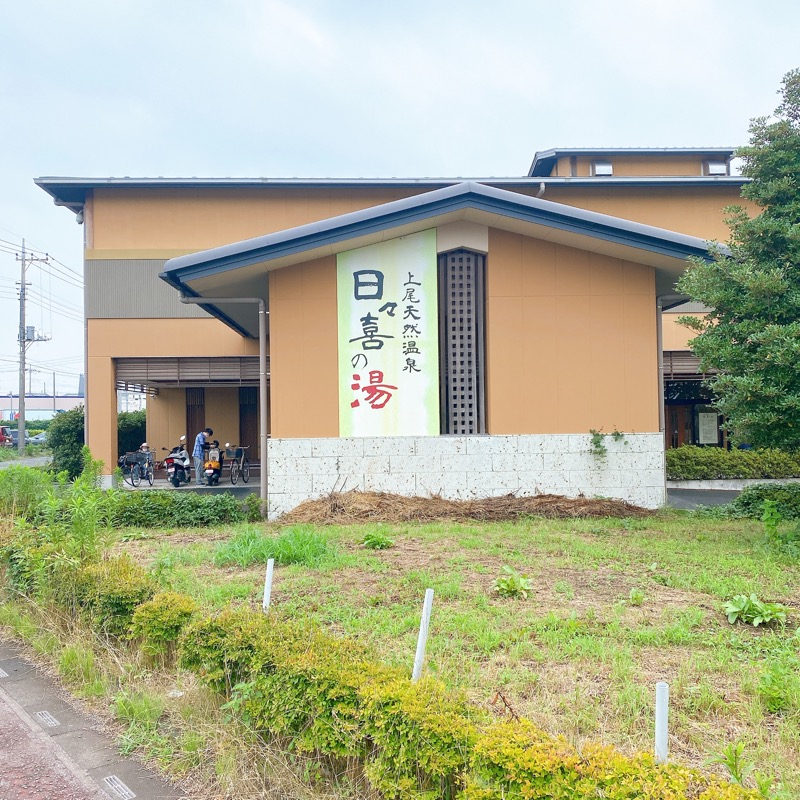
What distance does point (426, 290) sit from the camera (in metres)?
10.6

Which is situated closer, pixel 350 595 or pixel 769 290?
pixel 350 595

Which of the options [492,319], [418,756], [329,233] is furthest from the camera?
[492,319]

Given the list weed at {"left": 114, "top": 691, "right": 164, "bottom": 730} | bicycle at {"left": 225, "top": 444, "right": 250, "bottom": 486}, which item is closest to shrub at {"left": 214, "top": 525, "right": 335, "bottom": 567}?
weed at {"left": 114, "top": 691, "right": 164, "bottom": 730}

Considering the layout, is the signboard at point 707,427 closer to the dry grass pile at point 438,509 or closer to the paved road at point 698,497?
the paved road at point 698,497

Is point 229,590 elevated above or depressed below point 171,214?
below

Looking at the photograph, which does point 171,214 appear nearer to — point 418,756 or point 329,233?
point 329,233

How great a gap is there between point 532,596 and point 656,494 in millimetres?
5895

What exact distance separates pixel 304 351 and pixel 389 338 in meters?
1.34

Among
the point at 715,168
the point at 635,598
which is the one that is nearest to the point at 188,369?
the point at 635,598

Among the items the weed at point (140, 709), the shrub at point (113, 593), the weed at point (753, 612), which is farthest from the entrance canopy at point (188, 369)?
the weed at point (753, 612)

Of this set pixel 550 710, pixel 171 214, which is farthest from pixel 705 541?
pixel 171 214

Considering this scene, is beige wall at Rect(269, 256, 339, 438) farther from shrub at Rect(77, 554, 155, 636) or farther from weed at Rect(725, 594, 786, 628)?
weed at Rect(725, 594, 786, 628)

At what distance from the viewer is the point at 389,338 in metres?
10.5

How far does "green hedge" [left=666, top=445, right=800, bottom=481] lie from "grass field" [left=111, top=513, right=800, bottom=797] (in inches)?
257
